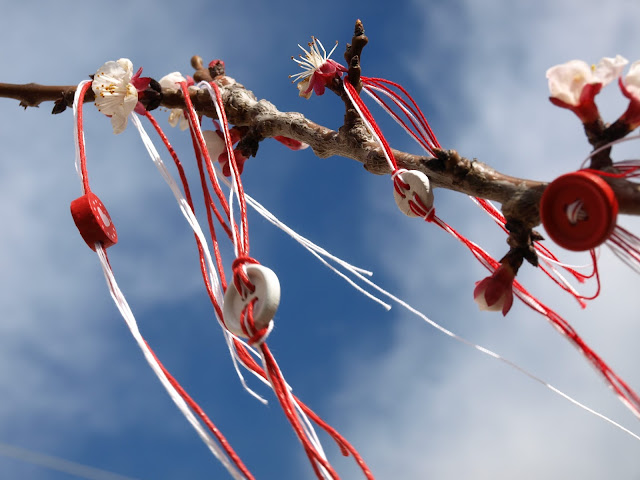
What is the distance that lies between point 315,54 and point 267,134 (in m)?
0.23

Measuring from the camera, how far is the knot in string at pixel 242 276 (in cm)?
94

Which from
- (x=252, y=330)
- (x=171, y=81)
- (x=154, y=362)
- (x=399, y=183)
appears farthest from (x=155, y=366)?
(x=171, y=81)

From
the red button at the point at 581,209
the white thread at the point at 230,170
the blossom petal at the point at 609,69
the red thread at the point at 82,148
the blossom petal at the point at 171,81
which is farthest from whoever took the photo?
the blossom petal at the point at 171,81

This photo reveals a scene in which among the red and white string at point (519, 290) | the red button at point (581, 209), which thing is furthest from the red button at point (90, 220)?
the red button at point (581, 209)

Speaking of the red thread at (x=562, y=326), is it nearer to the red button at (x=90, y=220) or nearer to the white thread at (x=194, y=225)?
the white thread at (x=194, y=225)

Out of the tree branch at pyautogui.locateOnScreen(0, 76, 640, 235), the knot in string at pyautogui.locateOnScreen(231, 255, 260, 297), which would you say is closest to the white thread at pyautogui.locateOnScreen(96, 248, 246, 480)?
the knot in string at pyautogui.locateOnScreen(231, 255, 260, 297)

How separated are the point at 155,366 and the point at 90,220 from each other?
1.23 ft

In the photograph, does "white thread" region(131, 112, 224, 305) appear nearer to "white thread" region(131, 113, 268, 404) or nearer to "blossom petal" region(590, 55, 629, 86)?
"white thread" region(131, 113, 268, 404)

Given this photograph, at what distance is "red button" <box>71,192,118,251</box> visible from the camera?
1.21 m

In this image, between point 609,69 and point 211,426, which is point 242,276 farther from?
point 609,69

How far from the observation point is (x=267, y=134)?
1.47m

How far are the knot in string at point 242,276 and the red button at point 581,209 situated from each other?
1.51 feet

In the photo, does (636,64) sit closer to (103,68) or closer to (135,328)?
(135,328)

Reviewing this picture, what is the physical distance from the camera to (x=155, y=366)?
3.31 ft
